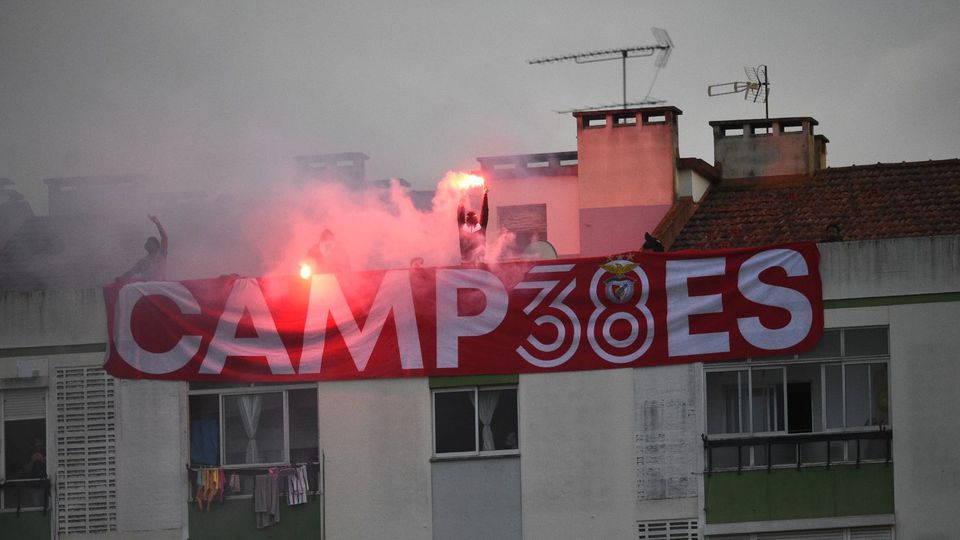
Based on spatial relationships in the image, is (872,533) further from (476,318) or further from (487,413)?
(476,318)

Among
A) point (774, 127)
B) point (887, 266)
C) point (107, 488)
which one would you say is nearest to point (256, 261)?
point (107, 488)

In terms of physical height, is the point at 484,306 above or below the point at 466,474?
above

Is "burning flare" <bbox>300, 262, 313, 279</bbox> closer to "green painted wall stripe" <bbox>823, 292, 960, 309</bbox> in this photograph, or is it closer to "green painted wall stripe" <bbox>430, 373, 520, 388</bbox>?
"green painted wall stripe" <bbox>430, 373, 520, 388</bbox>

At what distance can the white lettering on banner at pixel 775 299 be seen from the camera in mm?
23594

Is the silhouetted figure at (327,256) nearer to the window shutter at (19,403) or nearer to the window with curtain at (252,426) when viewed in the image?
the window with curtain at (252,426)

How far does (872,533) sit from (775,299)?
3.68 m

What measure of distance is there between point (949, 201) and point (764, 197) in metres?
3.85

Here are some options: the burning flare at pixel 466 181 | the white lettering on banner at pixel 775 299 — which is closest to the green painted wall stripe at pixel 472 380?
the white lettering on banner at pixel 775 299

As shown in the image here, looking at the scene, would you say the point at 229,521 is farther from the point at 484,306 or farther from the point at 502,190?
the point at 502,190

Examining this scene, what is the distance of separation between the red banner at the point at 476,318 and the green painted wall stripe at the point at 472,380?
0.12 meters

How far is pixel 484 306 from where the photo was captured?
78.8 ft

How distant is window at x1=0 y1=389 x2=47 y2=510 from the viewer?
24.1 m

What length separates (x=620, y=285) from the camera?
78.3 feet

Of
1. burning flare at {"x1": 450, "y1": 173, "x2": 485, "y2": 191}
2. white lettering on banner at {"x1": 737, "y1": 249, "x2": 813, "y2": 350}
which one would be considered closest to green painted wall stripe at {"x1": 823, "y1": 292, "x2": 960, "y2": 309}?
white lettering on banner at {"x1": 737, "y1": 249, "x2": 813, "y2": 350}
